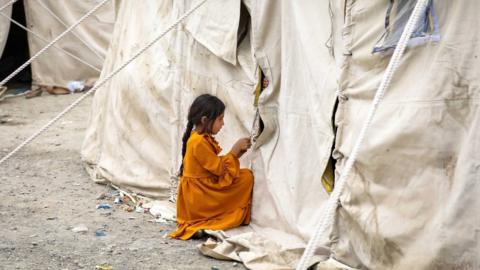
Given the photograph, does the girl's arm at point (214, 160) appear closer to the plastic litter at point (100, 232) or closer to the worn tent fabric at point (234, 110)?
the worn tent fabric at point (234, 110)

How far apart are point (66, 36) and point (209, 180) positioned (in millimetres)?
6346

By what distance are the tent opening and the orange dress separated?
6.80 m

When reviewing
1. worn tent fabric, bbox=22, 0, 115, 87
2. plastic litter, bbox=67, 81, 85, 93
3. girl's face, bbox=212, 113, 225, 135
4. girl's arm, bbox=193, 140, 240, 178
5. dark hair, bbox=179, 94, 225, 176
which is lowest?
plastic litter, bbox=67, 81, 85, 93

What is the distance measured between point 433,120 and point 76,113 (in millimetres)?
6510

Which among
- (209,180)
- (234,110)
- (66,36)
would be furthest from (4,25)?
(209,180)

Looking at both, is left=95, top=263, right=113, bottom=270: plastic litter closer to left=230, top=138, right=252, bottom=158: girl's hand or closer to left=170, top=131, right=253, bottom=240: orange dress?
left=170, top=131, right=253, bottom=240: orange dress

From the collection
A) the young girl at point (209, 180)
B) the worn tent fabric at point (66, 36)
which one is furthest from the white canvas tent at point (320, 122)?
the worn tent fabric at point (66, 36)

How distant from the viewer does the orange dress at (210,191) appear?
17.0 ft

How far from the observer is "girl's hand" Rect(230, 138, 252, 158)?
523 centimetres

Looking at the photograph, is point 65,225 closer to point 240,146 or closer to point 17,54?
point 240,146

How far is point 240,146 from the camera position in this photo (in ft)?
17.2

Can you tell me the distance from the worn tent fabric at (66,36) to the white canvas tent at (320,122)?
4.40m

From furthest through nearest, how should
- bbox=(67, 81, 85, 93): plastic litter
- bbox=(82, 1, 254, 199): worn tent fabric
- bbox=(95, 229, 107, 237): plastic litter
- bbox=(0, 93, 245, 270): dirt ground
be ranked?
bbox=(67, 81, 85, 93): plastic litter, bbox=(82, 1, 254, 199): worn tent fabric, bbox=(95, 229, 107, 237): plastic litter, bbox=(0, 93, 245, 270): dirt ground

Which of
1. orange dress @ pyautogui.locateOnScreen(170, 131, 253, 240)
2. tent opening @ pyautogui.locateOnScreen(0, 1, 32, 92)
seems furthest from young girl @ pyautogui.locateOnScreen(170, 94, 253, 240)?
tent opening @ pyautogui.locateOnScreen(0, 1, 32, 92)
